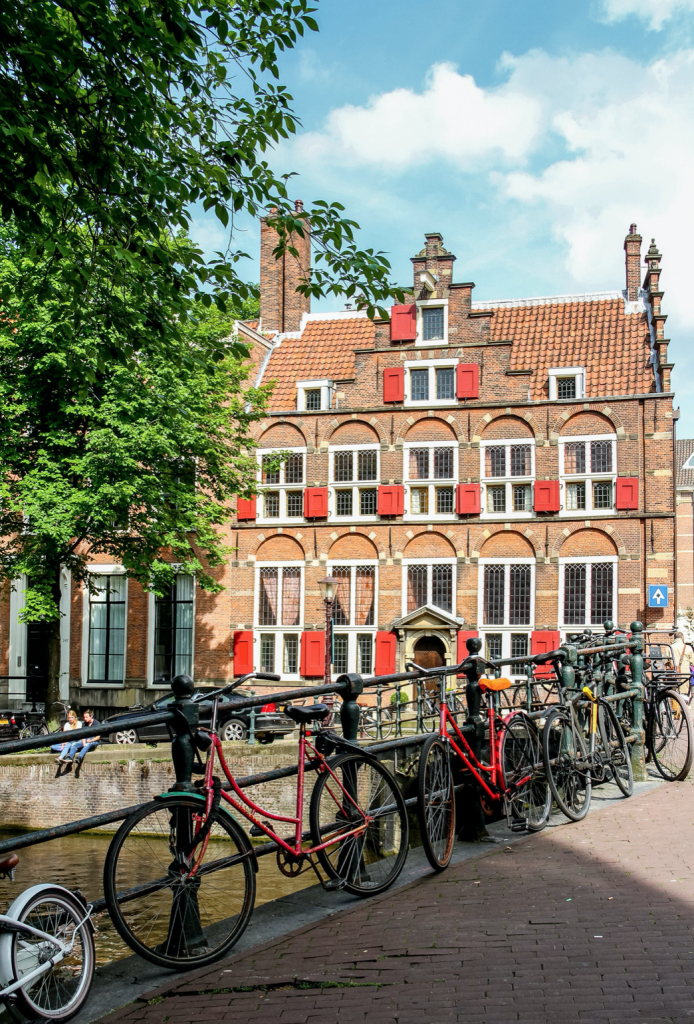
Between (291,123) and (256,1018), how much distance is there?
22.6 feet

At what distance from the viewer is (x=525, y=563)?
2620cm

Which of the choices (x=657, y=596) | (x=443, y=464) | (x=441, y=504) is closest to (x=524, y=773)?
(x=657, y=596)

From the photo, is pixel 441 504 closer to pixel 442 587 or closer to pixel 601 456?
pixel 442 587

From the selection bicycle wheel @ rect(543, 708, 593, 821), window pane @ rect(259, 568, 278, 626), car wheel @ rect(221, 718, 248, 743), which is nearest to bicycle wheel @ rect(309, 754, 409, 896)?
Answer: bicycle wheel @ rect(543, 708, 593, 821)

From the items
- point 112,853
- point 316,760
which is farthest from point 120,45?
point 112,853

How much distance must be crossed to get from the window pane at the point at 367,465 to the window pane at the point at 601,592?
680 centimetres

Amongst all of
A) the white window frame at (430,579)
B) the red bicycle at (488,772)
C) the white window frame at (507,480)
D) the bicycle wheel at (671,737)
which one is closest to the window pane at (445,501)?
the white window frame at (507,480)

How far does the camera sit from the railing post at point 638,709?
899cm

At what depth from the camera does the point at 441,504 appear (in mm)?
27281

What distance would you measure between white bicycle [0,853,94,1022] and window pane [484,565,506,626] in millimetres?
23257

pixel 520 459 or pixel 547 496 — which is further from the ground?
pixel 520 459

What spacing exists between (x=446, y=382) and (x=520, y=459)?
10.3ft

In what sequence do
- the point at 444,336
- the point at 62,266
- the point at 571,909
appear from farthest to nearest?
the point at 444,336 < the point at 62,266 < the point at 571,909

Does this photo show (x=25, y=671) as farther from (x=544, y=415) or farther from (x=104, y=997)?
(x=104, y=997)
